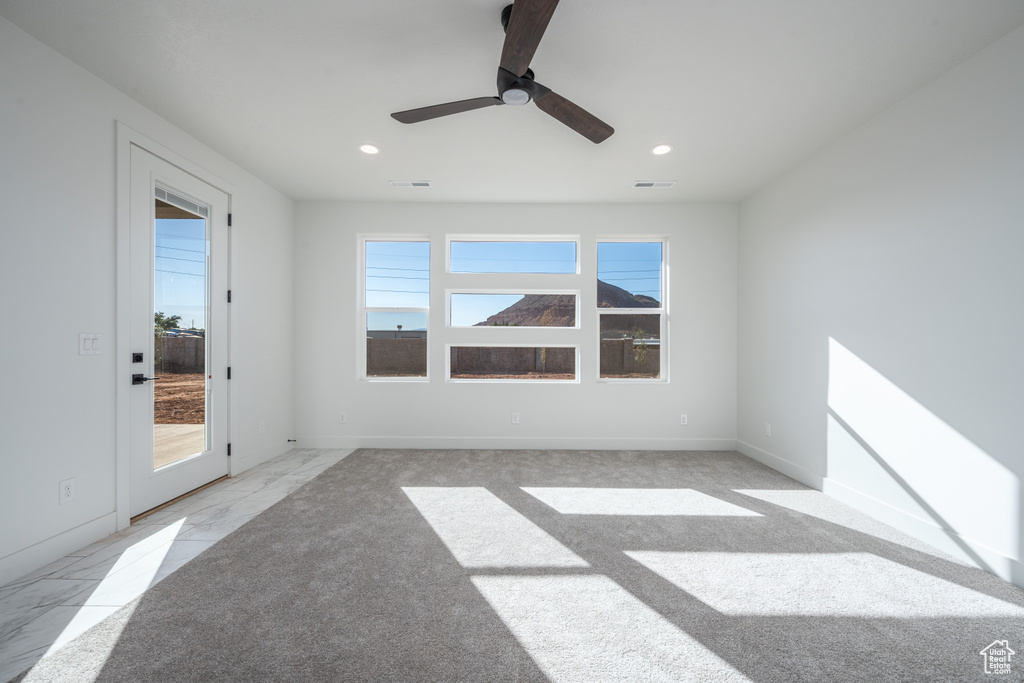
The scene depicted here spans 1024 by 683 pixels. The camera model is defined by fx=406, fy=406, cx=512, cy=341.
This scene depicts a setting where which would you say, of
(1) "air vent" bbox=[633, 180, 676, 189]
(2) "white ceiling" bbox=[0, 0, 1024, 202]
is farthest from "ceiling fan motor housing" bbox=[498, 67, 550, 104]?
(1) "air vent" bbox=[633, 180, 676, 189]

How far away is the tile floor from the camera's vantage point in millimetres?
1589

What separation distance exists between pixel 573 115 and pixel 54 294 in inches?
116

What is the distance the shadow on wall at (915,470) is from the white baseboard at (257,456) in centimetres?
483

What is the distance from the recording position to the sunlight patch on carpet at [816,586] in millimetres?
1779

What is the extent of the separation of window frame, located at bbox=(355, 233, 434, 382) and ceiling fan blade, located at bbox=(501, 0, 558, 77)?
2805 mm

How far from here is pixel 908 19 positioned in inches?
74.3

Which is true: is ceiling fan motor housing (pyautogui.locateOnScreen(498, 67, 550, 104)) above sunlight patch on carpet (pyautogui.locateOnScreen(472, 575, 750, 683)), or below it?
above

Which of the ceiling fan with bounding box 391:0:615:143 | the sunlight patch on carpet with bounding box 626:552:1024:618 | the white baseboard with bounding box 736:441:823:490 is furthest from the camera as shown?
the white baseboard with bounding box 736:441:823:490

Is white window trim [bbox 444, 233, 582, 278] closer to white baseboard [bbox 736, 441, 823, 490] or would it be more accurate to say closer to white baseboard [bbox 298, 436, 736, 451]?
white baseboard [bbox 298, 436, 736, 451]

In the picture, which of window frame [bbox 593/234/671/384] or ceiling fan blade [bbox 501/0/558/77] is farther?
window frame [bbox 593/234/671/384]

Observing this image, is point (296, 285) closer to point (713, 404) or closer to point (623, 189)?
point (623, 189)

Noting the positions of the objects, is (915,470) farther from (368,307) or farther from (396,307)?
(368,307)

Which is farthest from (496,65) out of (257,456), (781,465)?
(781,465)

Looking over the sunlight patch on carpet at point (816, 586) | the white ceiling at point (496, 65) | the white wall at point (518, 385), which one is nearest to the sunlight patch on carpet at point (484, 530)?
the sunlight patch on carpet at point (816, 586)
